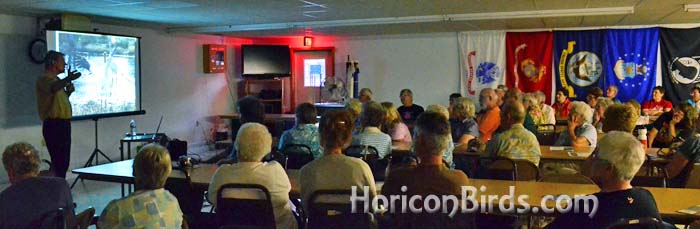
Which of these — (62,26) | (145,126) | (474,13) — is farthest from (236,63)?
(474,13)

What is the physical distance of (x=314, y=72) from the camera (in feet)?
38.2

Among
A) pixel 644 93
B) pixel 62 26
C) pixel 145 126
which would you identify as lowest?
pixel 145 126

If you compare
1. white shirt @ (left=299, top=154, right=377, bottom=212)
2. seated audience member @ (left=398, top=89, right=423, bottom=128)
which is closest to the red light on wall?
seated audience member @ (left=398, top=89, right=423, bottom=128)

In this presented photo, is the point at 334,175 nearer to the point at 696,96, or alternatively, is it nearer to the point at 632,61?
the point at 696,96

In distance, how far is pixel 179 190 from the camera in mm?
3805

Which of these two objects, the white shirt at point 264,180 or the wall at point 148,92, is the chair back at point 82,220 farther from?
the wall at point 148,92

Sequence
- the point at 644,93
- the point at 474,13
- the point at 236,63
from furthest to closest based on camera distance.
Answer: the point at 236,63, the point at 644,93, the point at 474,13

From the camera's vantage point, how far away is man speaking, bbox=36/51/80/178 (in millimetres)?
6223

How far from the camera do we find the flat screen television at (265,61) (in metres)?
11.2

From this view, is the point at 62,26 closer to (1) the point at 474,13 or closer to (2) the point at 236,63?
(2) the point at 236,63

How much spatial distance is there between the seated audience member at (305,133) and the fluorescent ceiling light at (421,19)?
→ 379cm

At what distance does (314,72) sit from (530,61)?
13.9 feet

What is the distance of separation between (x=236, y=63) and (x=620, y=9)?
285 inches

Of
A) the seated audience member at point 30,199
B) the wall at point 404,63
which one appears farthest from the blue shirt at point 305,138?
the wall at point 404,63
